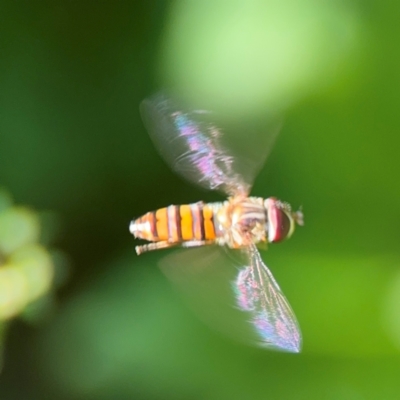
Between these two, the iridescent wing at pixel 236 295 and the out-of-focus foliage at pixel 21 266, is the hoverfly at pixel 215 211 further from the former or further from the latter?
the out-of-focus foliage at pixel 21 266

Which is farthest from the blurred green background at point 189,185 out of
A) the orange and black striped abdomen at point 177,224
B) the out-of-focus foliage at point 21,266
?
the orange and black striped abdomen at point 177,224

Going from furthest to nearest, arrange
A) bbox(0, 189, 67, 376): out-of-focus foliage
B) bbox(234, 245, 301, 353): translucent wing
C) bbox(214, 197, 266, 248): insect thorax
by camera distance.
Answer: bbox(0, 189, 67, 376): out-of-focus foliage < bbox(214, 197, 266, 248): insect thorax < bbox(234, 245, 301, 353): translucent wing

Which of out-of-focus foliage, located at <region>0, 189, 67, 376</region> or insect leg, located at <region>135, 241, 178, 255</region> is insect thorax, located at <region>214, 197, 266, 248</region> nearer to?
insect leg, located at <region>135, 241, 178, 255</region>

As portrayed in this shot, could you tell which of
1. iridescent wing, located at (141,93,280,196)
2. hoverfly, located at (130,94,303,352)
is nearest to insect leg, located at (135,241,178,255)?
hoverfly, located at (130,94,303,352)

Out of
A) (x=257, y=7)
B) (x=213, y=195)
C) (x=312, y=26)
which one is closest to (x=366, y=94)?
(x=312, y=26)

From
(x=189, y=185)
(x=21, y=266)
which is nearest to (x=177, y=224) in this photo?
(x=189, y=185)

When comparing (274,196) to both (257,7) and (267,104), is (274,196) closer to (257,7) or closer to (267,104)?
(267,104)
